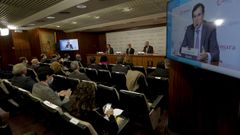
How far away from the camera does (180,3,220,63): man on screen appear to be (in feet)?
4.31

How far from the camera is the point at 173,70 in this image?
264 centimetres

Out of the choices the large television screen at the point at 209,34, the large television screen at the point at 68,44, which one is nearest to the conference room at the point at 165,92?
the large television screen at the point at 209,34

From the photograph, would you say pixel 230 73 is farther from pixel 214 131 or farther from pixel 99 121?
pixel 99 121

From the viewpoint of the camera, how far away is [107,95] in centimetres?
285

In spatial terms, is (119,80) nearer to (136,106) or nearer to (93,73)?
(93,73)

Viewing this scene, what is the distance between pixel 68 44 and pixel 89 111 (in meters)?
9.59

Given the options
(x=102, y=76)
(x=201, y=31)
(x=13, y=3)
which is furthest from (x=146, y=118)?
(x=13, y=3)

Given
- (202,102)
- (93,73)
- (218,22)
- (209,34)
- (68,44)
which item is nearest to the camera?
(218,22)

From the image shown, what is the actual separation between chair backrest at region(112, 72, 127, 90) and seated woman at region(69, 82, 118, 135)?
1.99 meters

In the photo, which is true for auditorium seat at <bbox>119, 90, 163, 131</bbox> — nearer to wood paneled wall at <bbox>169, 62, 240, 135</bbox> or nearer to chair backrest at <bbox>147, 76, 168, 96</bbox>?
wood paneled wall at <bbox>169, 62, 240, 135</bbox>

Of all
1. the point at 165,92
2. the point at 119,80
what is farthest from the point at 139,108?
the point at 119,80

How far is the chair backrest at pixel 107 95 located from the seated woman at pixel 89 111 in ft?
2.30

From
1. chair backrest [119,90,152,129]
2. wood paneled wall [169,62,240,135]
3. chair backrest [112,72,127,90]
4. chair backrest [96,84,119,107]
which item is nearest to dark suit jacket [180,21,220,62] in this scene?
wood paneled wall [169,62,240,135]

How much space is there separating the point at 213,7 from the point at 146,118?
1.74m
